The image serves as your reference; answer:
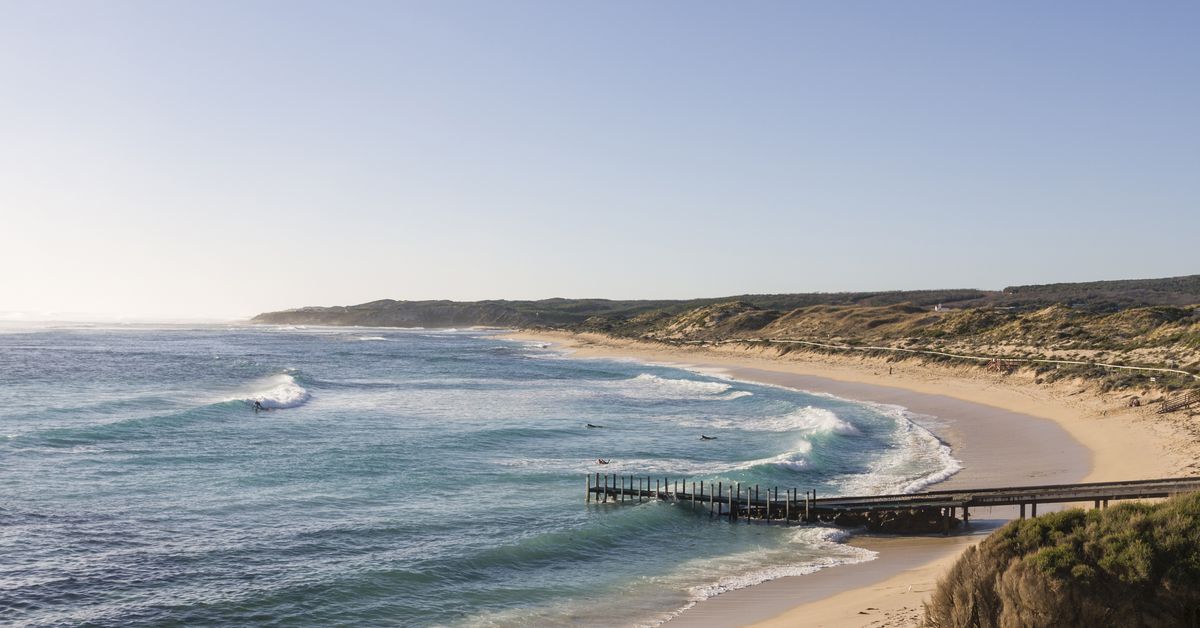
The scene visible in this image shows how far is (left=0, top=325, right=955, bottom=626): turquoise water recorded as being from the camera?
17516 mm

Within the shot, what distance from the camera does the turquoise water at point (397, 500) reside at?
17.5 metres

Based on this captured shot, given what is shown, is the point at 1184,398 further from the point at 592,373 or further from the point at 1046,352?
the point at 592,373

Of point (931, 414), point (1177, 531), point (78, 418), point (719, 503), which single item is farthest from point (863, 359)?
point (1177, 531)

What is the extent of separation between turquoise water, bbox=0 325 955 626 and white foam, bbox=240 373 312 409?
0.35 metres

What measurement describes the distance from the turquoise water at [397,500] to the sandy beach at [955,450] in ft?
3.92

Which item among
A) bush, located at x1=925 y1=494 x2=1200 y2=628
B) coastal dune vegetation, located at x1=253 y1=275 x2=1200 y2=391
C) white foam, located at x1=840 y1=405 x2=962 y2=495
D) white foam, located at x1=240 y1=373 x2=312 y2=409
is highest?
coastal dune vegetation, located at x1=253 y1=275 x2=1200 y2=391

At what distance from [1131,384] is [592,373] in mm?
42200

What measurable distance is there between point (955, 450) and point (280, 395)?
124 ft

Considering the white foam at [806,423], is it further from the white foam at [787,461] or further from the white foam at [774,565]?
the white foam at [774,565]

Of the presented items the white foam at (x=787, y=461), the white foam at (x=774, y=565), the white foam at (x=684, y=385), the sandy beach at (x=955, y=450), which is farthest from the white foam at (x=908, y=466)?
the white foam at (x=684, y=385)

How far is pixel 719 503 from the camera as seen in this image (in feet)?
83.7

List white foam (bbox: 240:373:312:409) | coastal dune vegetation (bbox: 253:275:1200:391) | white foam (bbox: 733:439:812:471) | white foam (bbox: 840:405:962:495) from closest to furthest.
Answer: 1. white foam (bbox: 840:405:962:495)
2. white foam (bbox: 733:439:812:471)
3. white foam (bbox: 240:373:312:409)
4. coastal dune vegetation (bbox: 253:275:1200:391)

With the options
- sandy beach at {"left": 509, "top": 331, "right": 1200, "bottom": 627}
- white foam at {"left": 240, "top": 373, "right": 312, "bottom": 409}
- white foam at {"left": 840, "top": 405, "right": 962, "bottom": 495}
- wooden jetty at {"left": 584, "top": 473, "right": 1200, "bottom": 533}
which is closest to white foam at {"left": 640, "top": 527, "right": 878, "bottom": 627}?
sandy beach at {"left": 509, "top": 331, "right": 1200, "bottom": 627}

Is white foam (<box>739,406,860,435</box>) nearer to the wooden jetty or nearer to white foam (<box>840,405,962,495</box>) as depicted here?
white foam (<box>840,405,962,495</box>)
